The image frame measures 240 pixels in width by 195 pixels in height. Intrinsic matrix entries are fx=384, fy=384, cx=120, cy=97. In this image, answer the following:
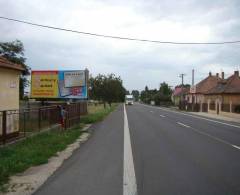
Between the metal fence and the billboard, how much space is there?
957 cm

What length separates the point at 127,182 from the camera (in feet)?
25.3

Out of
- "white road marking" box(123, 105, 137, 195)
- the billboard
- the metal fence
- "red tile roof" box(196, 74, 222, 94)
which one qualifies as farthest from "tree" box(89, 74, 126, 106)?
"white road marking" box(123, 105, 137, 195)

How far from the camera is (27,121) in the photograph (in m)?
16.5

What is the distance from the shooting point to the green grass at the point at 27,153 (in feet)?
29.3

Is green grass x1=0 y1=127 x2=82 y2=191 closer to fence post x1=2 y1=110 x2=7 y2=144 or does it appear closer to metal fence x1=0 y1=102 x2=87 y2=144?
fence post x1=2 y1=110 x2=7 y2=144

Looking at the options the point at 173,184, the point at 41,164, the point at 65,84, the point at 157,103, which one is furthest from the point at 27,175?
the point at 157,103

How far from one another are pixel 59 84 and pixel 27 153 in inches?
856

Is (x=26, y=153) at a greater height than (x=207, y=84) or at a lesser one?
lesser

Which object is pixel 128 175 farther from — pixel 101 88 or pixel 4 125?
pixel 101 88

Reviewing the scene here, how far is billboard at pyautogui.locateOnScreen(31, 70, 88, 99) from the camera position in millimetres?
31953

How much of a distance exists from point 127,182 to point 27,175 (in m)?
2.35

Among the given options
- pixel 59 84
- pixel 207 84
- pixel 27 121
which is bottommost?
pixel 27 121

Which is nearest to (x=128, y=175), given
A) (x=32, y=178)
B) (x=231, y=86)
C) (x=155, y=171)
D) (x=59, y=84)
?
(x=155, y=171)

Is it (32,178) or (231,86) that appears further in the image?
(231,86)
